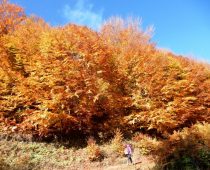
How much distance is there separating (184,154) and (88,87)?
12822 mm

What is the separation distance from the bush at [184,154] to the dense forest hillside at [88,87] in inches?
279

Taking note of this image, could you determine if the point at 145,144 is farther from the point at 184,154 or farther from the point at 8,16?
the point at 8,16

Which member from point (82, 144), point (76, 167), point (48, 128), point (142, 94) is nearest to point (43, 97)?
point (48, 128)

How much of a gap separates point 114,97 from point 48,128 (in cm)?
635

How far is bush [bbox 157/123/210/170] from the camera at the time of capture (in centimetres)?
1620

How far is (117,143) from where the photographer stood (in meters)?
25.4

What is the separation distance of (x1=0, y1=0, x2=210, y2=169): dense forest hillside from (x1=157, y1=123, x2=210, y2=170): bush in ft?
23.3

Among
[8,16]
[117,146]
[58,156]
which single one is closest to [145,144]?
[117,146]

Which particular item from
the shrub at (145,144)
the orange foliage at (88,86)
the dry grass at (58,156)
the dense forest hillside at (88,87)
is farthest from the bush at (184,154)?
the orange foliage at (88,86)

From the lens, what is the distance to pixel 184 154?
16.5m

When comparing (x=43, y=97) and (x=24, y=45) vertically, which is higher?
(x=24, y=45)

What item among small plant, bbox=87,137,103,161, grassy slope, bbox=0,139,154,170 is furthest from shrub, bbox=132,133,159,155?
small plant, bbox=87,137,103,161

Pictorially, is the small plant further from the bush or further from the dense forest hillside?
the bush

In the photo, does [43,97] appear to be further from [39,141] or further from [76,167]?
[76,167]
